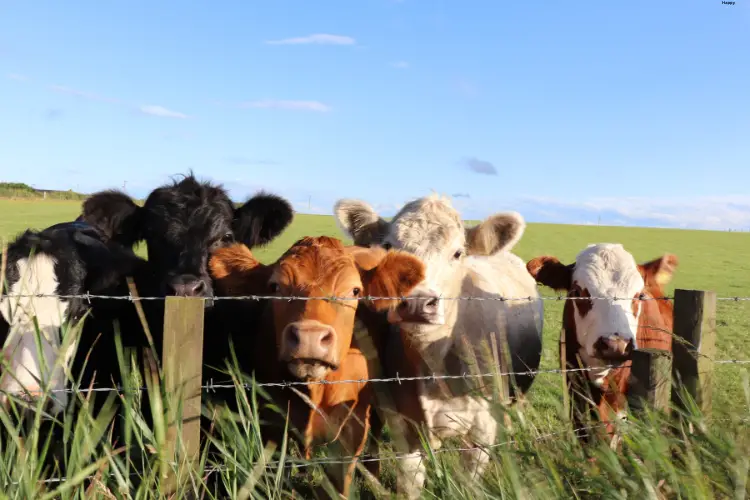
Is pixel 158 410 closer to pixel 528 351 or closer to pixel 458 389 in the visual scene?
pixel 458 389

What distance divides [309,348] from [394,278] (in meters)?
0.77

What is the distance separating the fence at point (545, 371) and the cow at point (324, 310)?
144mm

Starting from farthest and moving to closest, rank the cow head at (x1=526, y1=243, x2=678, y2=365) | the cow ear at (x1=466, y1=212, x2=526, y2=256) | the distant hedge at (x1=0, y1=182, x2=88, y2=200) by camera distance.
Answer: the distant hedge at (x1=0, y1=182, x2=88, y2=200), the cow ear at (x1=466, y1=212, x2=526, y2=256), the cow head at (x1=526, y1=243, x2=678, y2=365)

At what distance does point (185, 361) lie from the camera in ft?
9.02

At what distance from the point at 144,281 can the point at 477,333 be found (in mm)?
2204

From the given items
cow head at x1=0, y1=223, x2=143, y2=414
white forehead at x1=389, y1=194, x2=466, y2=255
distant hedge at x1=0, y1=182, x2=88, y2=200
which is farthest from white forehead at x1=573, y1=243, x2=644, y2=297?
distant hedge at x1=0, y1=182, x2=88, y2=200

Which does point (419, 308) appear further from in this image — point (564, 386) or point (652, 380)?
point (652, 380)

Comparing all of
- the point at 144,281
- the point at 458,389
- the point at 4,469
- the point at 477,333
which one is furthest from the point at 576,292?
the point at 4,469

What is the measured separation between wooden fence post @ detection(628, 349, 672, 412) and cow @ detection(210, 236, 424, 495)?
123 cm

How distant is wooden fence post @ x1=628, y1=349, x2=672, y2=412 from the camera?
→ 3.39 m

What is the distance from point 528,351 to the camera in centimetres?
537

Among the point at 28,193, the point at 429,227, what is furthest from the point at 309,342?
the point at 28,193

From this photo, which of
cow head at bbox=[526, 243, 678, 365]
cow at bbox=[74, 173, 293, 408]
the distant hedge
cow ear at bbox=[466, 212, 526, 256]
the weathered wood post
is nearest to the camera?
the weathered wood post

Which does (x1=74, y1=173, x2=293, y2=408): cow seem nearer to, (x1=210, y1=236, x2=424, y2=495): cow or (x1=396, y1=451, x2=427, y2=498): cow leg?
(x1=210, y1=236, x2=424, y2=495): cow
